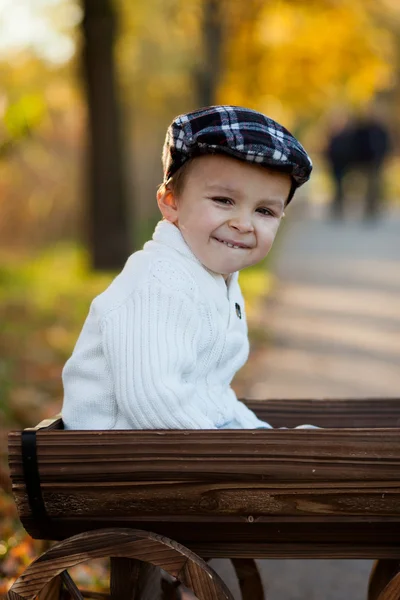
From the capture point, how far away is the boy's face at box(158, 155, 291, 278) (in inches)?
93.9

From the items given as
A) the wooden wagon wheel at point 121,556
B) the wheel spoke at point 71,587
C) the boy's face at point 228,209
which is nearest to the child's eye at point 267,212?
the boy's face at point 228,209

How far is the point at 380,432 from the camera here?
84.7 inches

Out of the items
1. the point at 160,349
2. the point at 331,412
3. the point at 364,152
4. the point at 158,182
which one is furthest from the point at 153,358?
the point at 364,152

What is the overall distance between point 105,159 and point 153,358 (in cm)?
894

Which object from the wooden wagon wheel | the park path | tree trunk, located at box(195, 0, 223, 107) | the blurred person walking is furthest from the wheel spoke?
the blurred person walking

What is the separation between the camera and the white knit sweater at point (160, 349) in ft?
7.38

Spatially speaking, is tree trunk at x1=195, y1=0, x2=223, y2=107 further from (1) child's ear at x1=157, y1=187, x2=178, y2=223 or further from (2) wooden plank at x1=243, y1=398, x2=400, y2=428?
(1) child's ear at x1=157, y1=187, x2=178, y2=223

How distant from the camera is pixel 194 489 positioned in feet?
7.07

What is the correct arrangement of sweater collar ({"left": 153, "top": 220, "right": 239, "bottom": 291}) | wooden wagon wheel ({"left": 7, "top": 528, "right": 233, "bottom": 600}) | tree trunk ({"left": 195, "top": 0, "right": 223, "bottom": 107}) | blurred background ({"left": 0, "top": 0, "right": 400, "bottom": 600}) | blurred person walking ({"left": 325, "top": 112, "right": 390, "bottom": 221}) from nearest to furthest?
wooden wagon wheel ({"left": 7, "top": 528, "right": 233, "bottom": 600})
sweater collar ({"left": 153, "top": 220, "right": 239, "bottom": 291})
blurred background ({"left": 0, "top": 0, "right": 400, "bottom": 600})
tree trunk ({"left": 195, "top": 0, "right": 223, "bottom": 107})
blurred person walking ({"left": 325, "top": 112, "right": 390, "bottom": 221})

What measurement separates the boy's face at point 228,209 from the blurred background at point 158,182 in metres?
1.50

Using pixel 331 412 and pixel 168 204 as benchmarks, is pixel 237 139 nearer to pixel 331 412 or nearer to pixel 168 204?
pixel 168 204

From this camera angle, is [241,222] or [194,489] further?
[241,222]

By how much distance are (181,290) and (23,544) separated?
1.62 m

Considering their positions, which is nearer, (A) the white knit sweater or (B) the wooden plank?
(A) the white knit sweater
